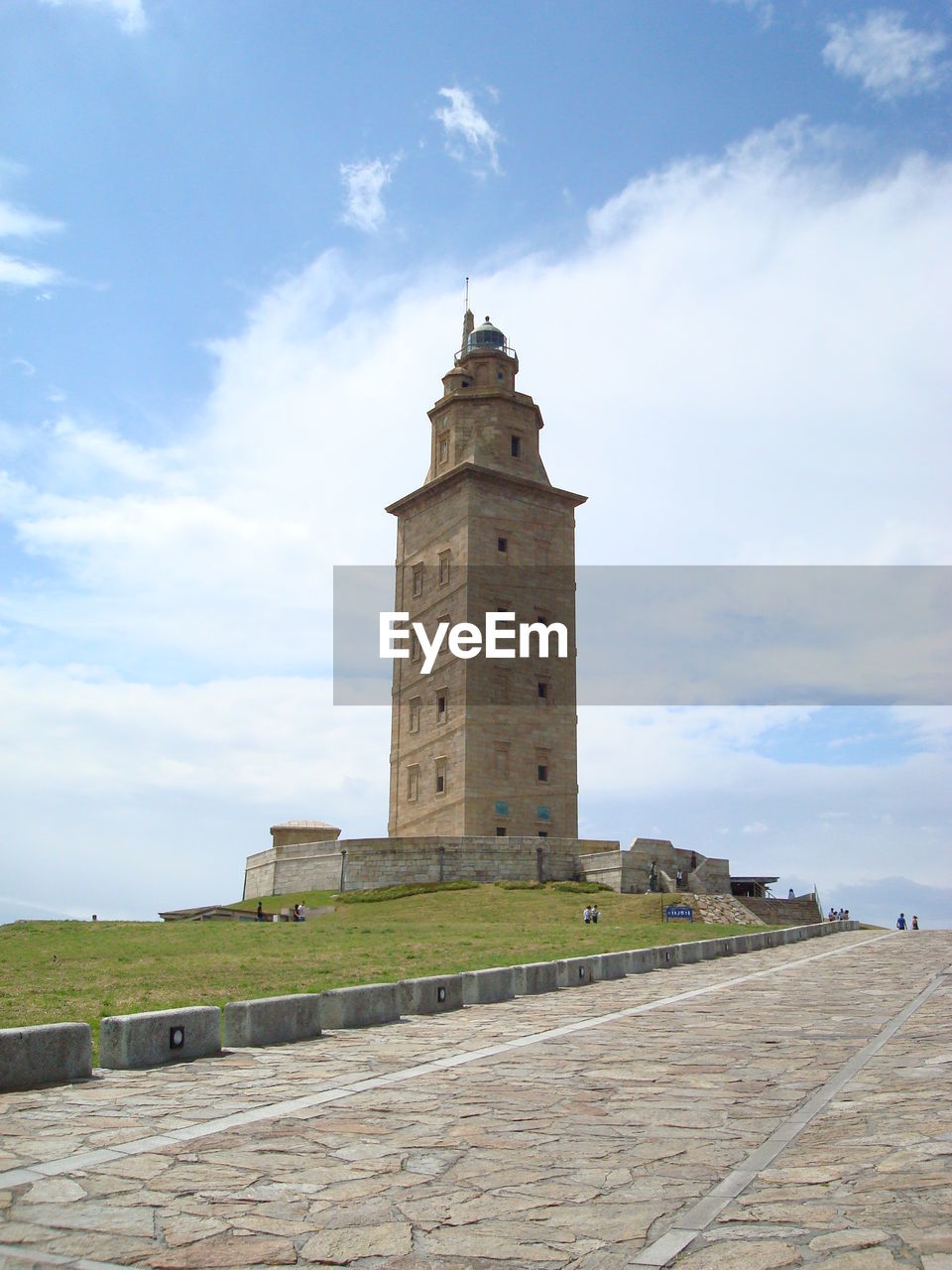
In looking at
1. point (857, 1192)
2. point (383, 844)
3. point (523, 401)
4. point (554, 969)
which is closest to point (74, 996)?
point (554, 969)

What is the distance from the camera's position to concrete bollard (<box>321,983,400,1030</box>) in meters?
12.3

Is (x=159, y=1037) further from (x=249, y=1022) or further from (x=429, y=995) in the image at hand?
(x=429, y=995)

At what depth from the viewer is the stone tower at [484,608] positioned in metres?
54.4

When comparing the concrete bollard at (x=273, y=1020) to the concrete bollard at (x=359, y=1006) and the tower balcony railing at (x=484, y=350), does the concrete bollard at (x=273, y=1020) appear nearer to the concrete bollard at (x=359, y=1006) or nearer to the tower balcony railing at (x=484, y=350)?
the concrete bollard at (x=359, y=1006)

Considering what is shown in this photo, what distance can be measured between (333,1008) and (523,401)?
52752mm

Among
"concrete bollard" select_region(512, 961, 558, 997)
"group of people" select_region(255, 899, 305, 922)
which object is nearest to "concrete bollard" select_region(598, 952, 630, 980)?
"concrete bollard" select_region(512, 961, 558, 997)

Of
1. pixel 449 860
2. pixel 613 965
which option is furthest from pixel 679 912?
pixel 613 965

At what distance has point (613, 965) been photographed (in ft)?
62.7

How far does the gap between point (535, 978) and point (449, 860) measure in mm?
32436

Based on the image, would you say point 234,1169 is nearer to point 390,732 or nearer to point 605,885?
point 605,885

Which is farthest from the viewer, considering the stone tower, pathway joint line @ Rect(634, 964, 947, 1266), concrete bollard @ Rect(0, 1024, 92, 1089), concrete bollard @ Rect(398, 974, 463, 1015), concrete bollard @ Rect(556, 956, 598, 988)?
the stone tower

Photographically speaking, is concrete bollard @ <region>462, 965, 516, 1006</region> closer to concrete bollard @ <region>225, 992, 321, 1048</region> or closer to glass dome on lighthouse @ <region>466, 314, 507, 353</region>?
concrete bollard @ <region>225, 992, 321, 1048</region>

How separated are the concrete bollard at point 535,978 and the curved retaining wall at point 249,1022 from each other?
14mm

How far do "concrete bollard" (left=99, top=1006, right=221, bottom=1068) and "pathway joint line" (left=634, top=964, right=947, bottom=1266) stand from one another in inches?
204
